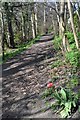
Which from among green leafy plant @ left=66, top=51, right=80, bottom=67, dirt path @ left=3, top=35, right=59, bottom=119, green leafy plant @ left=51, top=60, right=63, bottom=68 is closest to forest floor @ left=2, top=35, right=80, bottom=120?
dirt path @ left=3, top=35, right=59, bottom=119

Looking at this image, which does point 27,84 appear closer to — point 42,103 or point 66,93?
point 42,103

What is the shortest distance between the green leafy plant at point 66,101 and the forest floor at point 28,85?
260 millimetres

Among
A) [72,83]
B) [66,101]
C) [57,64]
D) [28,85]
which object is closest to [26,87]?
[28,85]

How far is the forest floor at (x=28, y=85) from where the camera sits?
797cm

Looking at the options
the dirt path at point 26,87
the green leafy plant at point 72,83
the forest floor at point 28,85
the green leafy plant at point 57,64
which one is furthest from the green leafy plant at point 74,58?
the green leafy plant at point 72,83

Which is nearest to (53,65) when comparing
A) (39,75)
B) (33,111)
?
(39,75)

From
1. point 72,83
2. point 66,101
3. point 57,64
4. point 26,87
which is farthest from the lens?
point 57,64

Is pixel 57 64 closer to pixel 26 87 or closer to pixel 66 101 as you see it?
pixel 26 87

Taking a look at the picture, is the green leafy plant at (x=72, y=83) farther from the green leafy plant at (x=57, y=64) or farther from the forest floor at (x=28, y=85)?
the green leafy plant at (x=57, y=64)

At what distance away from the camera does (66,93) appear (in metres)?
7.40

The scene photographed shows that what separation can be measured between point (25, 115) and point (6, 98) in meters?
1.82

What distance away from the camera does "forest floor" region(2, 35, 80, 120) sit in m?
7.97

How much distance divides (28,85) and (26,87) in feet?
0.64

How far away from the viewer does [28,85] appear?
33.3 feet
